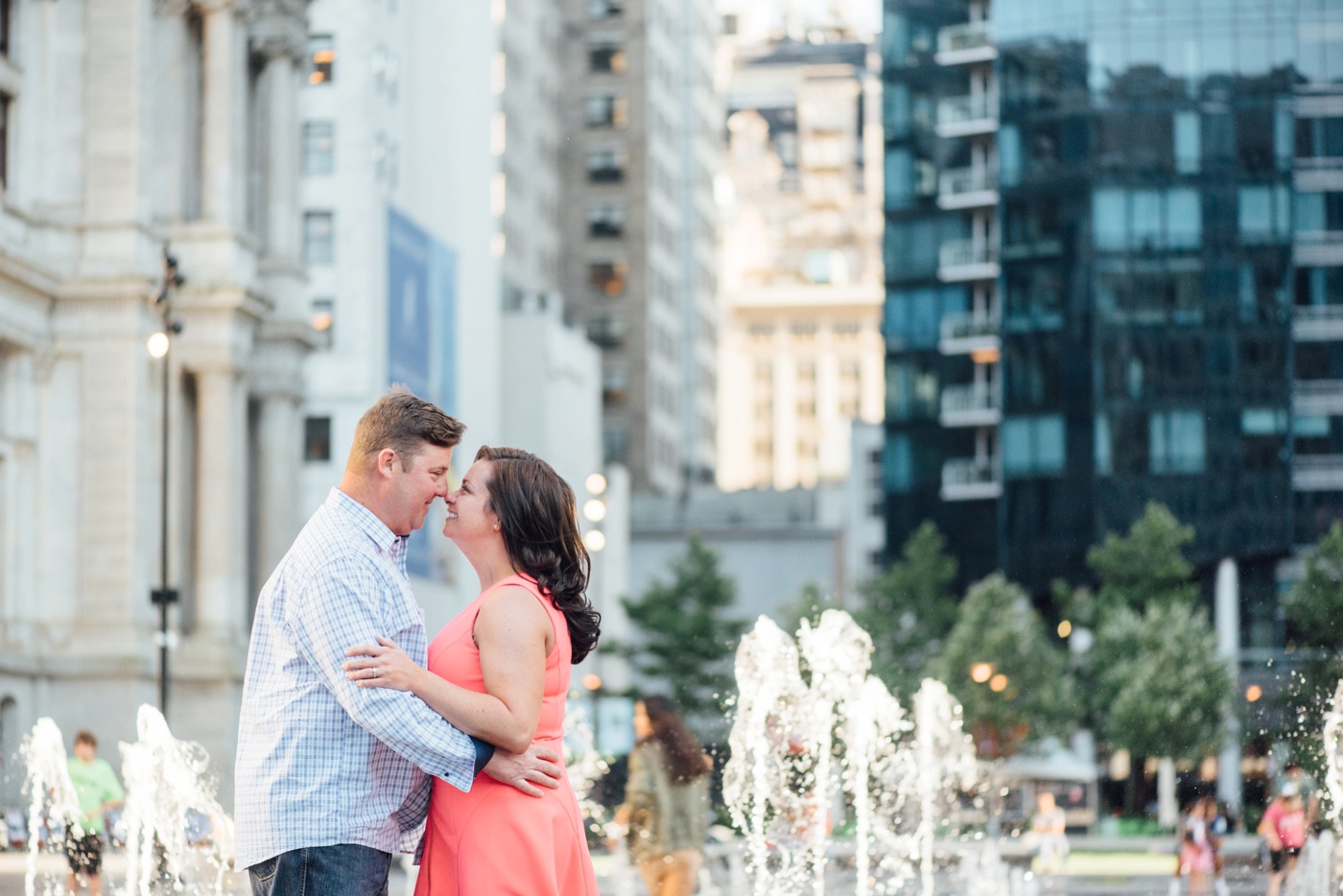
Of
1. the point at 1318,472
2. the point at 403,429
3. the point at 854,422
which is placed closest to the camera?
the point at 403,429

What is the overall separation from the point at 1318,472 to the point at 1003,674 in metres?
18.5

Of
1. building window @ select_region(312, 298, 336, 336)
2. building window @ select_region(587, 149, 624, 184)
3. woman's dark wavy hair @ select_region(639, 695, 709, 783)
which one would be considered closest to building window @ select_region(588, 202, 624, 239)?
building window @ select_region(587, 149, 624, 184)

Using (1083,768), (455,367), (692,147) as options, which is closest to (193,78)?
(455,367)

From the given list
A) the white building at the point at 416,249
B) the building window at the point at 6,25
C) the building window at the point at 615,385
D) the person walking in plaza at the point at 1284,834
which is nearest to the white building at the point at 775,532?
the building window at the point at 615,385

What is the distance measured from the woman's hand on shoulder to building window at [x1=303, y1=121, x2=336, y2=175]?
205 ft

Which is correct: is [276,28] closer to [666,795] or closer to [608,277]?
[666,795]

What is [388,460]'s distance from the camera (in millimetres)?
5871

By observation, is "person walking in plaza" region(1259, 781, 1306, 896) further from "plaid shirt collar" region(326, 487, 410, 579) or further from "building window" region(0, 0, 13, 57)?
"building window" region(0, 0, 13, 57)

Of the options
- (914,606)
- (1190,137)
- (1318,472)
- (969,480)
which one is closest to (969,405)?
(969,480)

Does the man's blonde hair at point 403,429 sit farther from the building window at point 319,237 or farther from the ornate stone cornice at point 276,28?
the building window at point 319,237

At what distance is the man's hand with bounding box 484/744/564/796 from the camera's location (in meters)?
5.70

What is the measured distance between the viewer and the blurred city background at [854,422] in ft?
142

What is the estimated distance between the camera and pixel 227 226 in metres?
48.0

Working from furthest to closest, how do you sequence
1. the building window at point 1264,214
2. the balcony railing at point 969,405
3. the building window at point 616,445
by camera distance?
the building window at point 616,445 < the balcony railing at point 969,405 < the building window at point 1264,214
